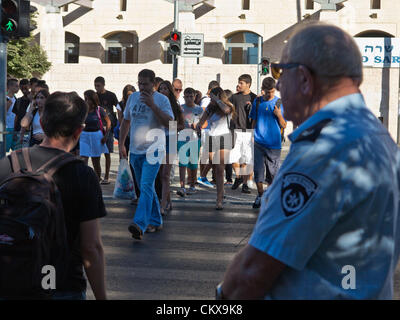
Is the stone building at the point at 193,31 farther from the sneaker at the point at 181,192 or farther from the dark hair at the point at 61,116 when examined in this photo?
the dark hair at the point at 61,116

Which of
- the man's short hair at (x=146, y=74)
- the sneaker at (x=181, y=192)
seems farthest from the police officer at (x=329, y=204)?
the sneaker at (x=181, y=192)

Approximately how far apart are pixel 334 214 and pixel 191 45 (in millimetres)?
15984

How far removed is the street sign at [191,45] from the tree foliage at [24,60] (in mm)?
18878

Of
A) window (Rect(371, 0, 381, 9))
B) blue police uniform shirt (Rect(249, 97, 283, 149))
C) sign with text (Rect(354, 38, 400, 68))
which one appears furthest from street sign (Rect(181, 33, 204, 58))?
window (Rect(371, 0, 381, 9))

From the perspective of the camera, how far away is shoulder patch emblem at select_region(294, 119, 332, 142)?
190 centimetres

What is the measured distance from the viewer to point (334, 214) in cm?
182

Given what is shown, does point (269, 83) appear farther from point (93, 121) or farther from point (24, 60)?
point (24, 60)

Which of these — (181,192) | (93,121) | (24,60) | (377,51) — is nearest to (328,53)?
(181,192)

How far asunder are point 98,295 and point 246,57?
39.2 metres

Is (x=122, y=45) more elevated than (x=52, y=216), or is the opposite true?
(x=122, y=45)

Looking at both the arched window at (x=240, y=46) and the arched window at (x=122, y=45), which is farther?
the arched window at (x=122, y=45)

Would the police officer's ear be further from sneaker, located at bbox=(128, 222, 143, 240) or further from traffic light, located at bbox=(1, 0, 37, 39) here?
traffic light, located at bbox=(1, 0, 37, 39)

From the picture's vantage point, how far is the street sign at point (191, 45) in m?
17.4
